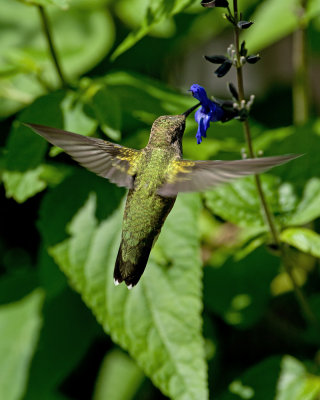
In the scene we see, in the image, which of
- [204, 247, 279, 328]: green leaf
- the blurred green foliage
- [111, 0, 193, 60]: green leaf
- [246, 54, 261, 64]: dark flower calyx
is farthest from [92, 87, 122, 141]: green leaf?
[204, 247, 279, 328]: green leaf

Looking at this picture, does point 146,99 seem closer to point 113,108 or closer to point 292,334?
point 113,108

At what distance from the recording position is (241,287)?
1820 mm

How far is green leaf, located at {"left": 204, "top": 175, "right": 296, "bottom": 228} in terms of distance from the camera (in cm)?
148

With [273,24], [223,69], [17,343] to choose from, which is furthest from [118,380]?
[273,24]

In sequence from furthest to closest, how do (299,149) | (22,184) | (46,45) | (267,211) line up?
(46,45), (299,149), (22,184), (267,211)

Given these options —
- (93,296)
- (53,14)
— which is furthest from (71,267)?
(53,14)

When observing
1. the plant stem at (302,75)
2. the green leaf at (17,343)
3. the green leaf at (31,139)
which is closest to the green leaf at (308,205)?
the plant stem at (302,75)

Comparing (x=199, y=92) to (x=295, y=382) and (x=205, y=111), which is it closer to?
(x=205, y=111)

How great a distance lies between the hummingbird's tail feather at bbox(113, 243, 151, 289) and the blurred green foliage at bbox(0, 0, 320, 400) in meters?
0.23

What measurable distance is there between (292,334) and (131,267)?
834 millimetres

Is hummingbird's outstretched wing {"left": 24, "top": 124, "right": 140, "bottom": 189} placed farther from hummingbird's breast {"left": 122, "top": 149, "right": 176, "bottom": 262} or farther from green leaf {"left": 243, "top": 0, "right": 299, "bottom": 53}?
green leaf {"left": 243, "top": 0, "right": 299, "bottom": 53}

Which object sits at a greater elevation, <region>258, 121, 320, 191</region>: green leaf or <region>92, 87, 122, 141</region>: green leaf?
<region>92, 87, 122, 141</region>: green leaf

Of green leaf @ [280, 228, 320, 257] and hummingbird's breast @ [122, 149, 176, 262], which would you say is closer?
hummingbird's breast @ [122, 149, 176, 262]

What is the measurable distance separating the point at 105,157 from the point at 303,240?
20.0 inches
